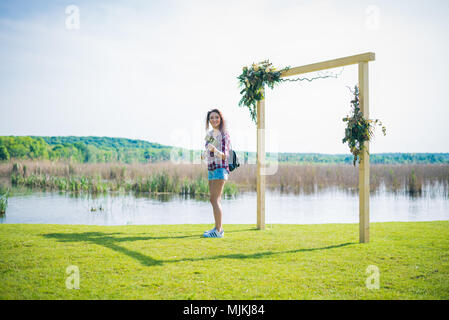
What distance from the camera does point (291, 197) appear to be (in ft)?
43.0

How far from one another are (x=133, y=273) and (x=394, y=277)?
2.46 metres

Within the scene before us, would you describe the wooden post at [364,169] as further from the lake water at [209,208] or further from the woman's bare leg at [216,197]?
the lake water at [209,208]

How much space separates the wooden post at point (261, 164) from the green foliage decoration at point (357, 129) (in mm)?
1466

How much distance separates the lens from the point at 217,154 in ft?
17.4

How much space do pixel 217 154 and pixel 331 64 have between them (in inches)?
82.5

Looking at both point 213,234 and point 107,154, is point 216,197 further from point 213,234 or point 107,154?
point 107,154

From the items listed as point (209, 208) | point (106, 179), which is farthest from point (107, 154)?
point (209, 208)

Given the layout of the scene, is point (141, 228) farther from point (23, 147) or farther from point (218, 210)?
point (23, 147)

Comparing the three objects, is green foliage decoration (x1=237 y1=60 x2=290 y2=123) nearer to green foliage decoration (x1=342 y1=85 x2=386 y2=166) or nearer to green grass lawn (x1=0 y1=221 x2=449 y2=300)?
green foliage decoration (x1=342 y1=85 x2=386 y2=166)

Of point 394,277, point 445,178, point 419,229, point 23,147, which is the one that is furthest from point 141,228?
point 23,147

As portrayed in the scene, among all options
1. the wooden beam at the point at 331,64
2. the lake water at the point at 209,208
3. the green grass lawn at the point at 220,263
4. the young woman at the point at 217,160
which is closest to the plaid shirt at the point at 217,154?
the young woman at the point at 217,160

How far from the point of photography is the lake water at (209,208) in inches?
350

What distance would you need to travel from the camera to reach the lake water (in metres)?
8.88
